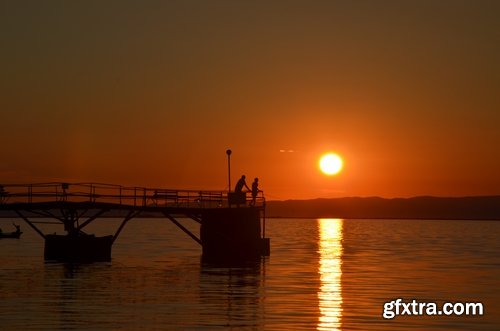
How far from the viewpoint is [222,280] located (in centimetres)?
5094

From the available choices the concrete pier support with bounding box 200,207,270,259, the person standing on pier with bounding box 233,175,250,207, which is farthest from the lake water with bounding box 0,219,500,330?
the person standing on pier with bounding box 233,175,250,207

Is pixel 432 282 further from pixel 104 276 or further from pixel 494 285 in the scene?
pixel 104 276

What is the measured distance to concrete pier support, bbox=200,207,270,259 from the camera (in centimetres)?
6706

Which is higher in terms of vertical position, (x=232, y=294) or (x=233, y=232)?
(x=233, y=232)

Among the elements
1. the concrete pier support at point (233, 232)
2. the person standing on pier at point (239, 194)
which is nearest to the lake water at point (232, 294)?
the concrete pier support at point (233, 232)

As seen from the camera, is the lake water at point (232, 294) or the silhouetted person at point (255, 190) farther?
the silhouetted person at point (255, 190)

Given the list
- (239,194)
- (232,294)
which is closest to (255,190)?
Answer: (239,194)

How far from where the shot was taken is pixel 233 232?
6775cm

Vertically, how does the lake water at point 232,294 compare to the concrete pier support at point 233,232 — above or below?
below

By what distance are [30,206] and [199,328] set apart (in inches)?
1294

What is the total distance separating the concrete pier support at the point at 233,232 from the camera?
220 ft

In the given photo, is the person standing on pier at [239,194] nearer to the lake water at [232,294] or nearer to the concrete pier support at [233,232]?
the concrete pier support at [233,232]

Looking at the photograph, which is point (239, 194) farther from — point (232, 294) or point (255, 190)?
point (232, 294)

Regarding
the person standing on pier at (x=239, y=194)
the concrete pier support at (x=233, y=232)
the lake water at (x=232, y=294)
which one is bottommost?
the lake water at (x=232, y=294)
